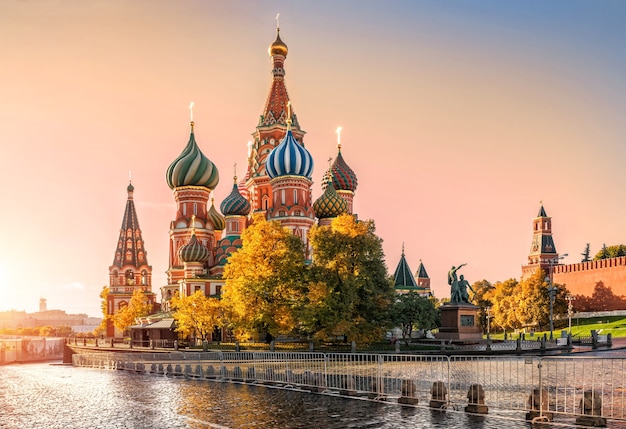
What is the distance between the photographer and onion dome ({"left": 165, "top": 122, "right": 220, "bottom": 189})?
222 ft

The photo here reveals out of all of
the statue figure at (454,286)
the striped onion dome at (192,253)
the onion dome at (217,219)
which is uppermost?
the onion dome at (217,219)

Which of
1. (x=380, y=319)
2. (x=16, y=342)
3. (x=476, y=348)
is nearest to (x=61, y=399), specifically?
(x=380, y=319)

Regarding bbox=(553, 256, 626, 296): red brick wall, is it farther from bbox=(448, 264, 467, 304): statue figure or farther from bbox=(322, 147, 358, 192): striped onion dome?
bbox=(448, 264, 467, 304): statue figure

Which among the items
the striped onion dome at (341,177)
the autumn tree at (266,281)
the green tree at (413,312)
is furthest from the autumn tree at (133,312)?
the green tree at (413,312)

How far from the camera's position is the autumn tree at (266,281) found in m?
38.3

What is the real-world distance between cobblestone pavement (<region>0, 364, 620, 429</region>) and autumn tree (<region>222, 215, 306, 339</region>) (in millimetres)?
15677

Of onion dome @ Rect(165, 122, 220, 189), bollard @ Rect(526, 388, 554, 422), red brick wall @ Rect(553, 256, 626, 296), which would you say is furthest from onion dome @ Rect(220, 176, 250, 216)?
red brick wall @ Rect(553, 256, 626, 296)

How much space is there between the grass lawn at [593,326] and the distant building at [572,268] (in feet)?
23.0

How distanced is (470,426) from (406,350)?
88.8 feet

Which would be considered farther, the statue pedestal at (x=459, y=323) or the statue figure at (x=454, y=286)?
the statue figure at (x=454, y=286)

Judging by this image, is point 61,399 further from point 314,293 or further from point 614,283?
point 614,283

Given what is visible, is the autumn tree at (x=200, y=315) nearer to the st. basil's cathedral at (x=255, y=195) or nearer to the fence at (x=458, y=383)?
the st. basil's cathedral at (x=255, y=195)

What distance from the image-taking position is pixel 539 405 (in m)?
13.5

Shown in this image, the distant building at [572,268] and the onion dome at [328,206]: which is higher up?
the onion dome at [328,206]
